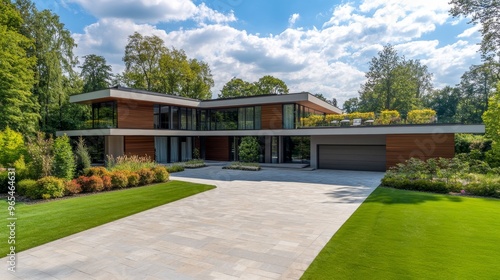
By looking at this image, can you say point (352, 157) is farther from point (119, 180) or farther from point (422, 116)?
point (119, 180)

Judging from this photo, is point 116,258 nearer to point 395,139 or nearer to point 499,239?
point 499,239

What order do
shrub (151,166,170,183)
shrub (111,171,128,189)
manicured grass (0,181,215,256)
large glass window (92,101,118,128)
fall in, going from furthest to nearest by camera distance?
1. large glass window (92,101,118,128)
2. shrub (151,166,170,183)
3. shrub (111,171,128,189)
4. manicured grass (0,181,215,256)

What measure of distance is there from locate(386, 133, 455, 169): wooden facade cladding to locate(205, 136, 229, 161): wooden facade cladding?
13692mm

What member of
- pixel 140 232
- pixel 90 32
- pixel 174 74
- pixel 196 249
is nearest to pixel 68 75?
pixel 174 74

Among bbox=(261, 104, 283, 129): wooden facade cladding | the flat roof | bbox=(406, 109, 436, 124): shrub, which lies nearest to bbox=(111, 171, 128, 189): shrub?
the flat roof

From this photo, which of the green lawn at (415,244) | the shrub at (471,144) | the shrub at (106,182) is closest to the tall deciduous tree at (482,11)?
the shrub at (471,144)

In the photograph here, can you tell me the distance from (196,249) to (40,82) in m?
27.7

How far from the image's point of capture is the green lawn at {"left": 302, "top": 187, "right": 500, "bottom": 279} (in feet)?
13.9

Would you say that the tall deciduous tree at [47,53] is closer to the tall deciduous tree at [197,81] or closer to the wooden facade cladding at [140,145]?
the wooden facade cladding at [140,145]

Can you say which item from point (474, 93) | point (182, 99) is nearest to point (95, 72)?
point (182, 99)

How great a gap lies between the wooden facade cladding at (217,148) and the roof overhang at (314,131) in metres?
1.58

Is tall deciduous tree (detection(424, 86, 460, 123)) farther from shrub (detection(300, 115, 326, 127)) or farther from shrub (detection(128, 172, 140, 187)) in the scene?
shrub (detection(128, 172, 140, 187))

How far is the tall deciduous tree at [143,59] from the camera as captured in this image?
3409 centimetres

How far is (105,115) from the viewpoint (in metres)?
20.2
